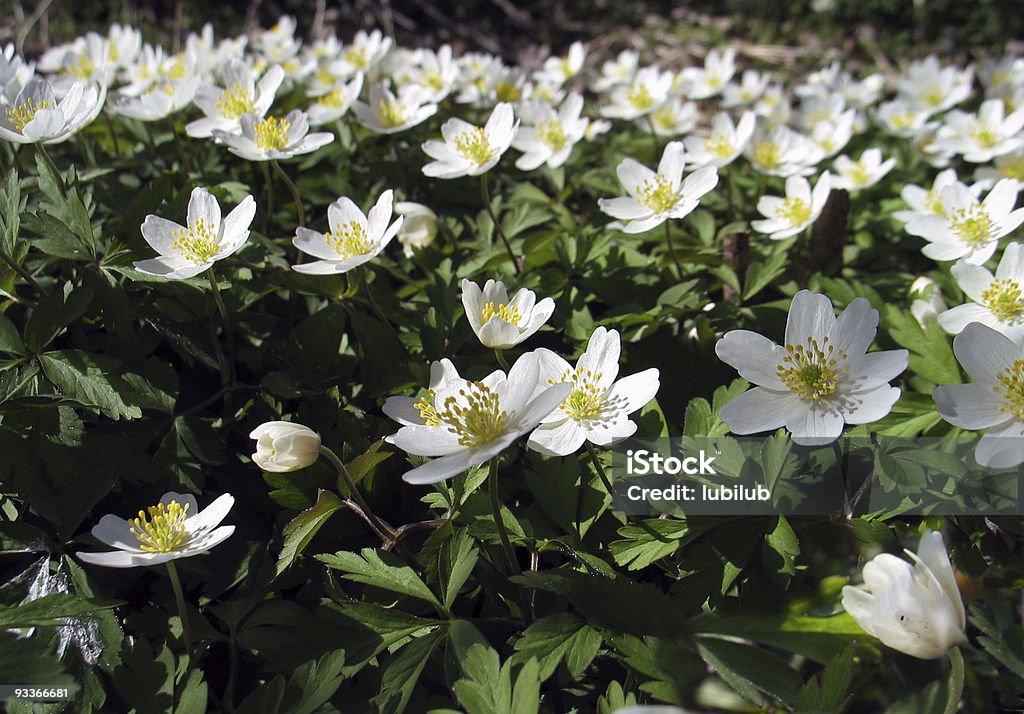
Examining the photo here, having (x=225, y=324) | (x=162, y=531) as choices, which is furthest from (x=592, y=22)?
(x=162, y=531)

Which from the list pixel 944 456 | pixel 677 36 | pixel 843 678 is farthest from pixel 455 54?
pixel 843 678

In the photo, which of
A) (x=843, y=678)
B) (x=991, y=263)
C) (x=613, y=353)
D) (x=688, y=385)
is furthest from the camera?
(x=991, y=263)

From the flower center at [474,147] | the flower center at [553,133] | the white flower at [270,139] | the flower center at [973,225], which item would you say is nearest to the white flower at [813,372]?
the flower center at [973,225]

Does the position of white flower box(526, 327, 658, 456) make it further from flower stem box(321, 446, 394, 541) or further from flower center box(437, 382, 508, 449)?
flower stem box(321, 446, 394, 541)

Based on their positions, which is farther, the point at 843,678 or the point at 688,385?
the point at 688,385

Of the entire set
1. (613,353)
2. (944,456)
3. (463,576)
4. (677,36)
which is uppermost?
(613,353)

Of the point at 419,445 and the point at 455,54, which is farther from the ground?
the point at 419,445

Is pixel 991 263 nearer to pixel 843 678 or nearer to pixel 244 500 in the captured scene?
pixel 843 678

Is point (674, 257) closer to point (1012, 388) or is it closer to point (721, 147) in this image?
point (721, 147)
